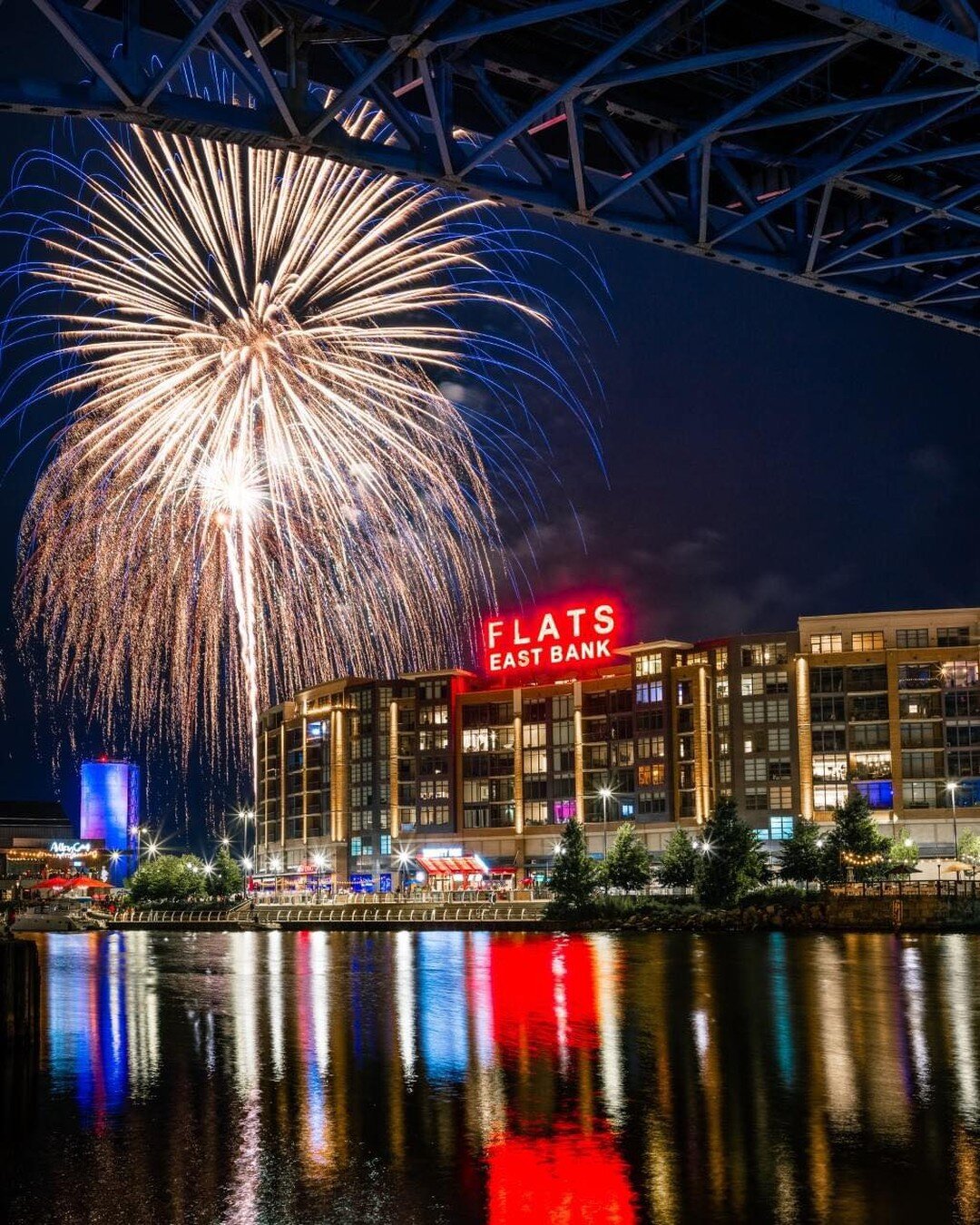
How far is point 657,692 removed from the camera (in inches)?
6280

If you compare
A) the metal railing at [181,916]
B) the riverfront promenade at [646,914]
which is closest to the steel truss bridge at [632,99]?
the riverfront promenade at [646,914]

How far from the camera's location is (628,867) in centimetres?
12350

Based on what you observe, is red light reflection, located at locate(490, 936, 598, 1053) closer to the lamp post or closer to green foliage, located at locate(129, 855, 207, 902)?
the lamp post

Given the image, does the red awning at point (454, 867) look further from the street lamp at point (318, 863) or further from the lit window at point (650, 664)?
the lit window at point (650, 664)

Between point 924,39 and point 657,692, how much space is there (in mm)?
145525

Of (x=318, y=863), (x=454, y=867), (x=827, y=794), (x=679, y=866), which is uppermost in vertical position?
(x=827, y=794)

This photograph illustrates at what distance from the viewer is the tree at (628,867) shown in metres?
123

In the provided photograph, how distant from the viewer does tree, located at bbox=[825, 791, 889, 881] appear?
117m

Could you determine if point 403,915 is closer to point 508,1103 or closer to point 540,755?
point 540,755

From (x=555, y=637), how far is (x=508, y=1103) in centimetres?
13966

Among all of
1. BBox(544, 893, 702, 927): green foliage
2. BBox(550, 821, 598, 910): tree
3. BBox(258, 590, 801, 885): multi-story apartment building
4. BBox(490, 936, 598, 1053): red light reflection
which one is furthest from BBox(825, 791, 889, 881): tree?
BBox(490, 936, 598, 1053): red light reflection

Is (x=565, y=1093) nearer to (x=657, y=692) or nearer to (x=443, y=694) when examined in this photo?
(x=657, y=692)

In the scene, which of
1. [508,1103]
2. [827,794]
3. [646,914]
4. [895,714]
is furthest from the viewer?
[827,794]

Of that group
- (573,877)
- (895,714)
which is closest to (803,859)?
(573,877)
